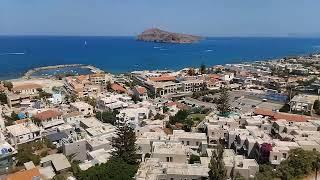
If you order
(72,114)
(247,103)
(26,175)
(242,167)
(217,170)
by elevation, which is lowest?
(247,103)

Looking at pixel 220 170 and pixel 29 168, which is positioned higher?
pixel 220 170

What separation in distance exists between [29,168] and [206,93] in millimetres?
33786

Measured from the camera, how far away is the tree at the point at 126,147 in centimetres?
2245

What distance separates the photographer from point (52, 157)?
23719mm

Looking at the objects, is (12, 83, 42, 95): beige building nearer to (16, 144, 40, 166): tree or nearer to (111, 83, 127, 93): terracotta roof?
(111, 83, 127, 93): terracotta roof

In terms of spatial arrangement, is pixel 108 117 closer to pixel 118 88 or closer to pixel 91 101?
pixel 91 101

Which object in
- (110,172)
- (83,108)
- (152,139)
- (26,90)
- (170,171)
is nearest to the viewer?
(110,172)

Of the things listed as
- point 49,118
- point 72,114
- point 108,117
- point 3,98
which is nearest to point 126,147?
point 108,117

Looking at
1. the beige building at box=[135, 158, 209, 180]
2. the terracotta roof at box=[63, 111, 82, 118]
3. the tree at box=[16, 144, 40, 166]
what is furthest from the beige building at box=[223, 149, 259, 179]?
the terracotta roof at box=[63, 111, 82, 118]

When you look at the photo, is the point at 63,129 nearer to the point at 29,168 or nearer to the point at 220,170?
the point at 29,168

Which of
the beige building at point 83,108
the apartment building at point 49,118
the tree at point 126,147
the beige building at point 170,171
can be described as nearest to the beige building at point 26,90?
the beige building at point 83,108

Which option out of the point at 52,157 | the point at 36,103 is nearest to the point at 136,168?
the point at 52,157

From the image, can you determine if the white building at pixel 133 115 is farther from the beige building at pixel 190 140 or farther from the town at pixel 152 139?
the beige building at pixel 190 140

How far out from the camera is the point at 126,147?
75.1 ft
